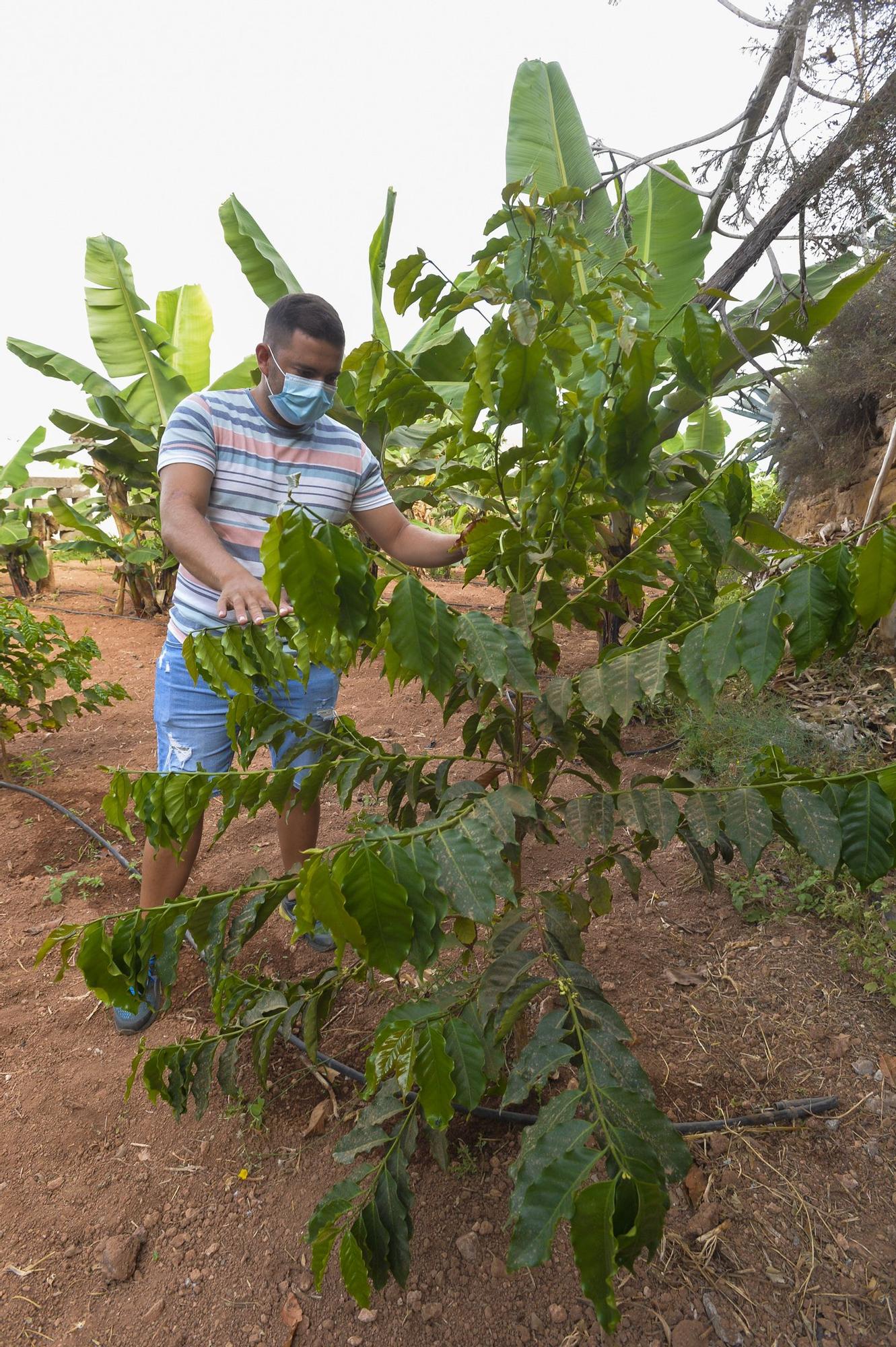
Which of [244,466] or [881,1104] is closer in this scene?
[881,1104]

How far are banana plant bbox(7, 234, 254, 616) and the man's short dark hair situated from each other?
4353mm

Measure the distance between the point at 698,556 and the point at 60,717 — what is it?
3.23 meters

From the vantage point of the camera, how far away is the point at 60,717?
341 cm

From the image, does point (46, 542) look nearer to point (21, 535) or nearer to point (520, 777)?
point (21, 535)

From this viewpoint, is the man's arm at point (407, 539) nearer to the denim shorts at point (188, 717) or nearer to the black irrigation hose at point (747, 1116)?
the denim shorts at point (188, 717)

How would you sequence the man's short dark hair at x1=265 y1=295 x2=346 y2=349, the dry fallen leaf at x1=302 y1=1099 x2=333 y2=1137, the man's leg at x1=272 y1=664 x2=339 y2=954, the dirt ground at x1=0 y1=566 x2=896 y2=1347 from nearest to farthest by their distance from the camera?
1. the dirt ground at x1=0 y1=566 x2=896 y2=1347
2. the dry fallen leaf at x1=302 y1=1099 x2=333 y2=1137
3. the man's short dark hair at x1=265 y1=295 x2=346 y2=349
4. the man's leg at x1=272 y1=664 x2=339 y2=954

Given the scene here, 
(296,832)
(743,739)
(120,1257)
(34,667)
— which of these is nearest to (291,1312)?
(120,1257)

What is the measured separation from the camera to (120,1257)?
1382 millimetres

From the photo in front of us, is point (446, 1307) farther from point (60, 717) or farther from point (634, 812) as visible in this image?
point (60, 717)

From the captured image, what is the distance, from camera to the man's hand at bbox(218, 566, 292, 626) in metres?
1.11

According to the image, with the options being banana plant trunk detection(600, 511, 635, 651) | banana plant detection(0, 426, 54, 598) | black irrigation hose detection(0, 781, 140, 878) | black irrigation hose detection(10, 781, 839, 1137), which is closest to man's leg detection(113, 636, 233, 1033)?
black irrigation hose detection(10, 781, 839, 1137)

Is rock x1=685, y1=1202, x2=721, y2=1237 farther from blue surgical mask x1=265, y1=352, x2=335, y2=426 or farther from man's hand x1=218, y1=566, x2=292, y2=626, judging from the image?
blue surgical mask x1=265, y1=352, x2=335, y2=426

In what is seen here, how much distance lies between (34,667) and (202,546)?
2.35 m

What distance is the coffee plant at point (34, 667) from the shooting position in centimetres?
308
